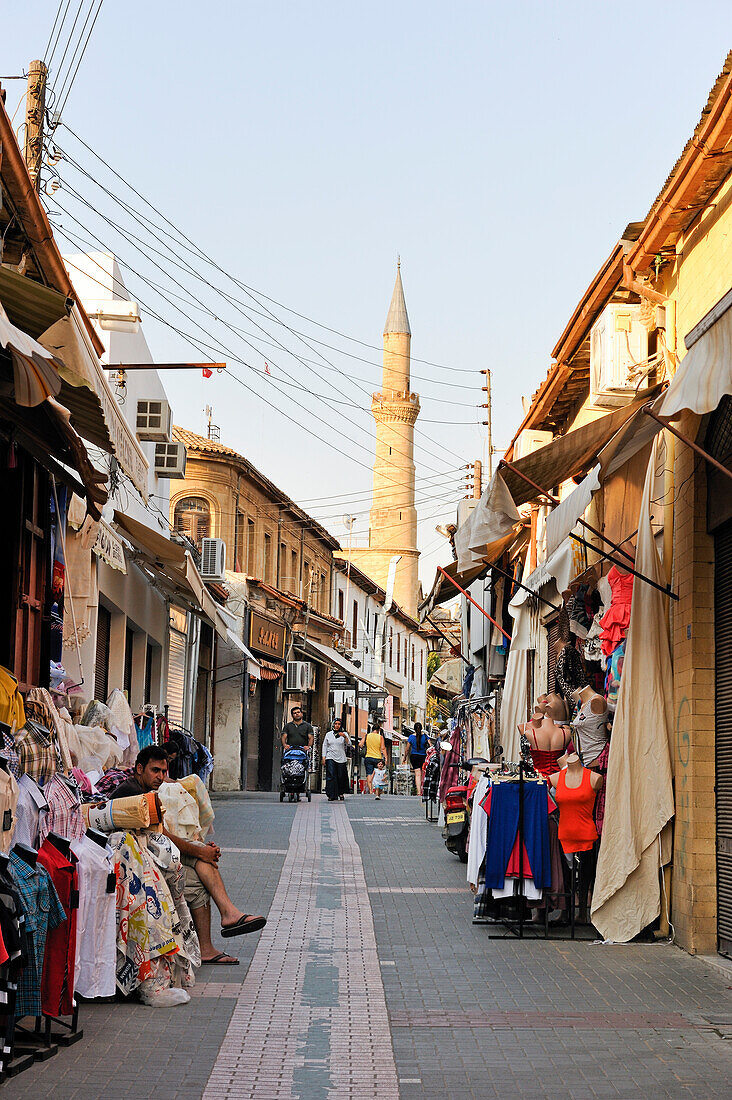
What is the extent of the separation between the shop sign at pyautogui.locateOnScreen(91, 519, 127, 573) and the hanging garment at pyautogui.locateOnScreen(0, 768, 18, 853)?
7.18 m

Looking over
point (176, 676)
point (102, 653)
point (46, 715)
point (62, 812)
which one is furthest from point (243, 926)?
point (176, 676)

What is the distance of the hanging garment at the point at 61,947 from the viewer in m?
5.78

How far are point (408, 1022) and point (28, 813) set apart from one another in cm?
230

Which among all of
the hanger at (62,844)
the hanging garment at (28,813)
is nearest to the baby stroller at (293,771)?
the hanging garment at (28,813)

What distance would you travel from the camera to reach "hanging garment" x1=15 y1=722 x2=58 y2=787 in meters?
7.23

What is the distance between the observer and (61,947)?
5836mm

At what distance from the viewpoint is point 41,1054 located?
18.2 feet

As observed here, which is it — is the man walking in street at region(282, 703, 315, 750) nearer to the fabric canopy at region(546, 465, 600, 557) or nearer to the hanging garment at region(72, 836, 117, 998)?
the fabric canopy at region(546, 465, 600, 557)

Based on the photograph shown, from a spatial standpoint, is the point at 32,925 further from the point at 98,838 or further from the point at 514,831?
the point at 514,831

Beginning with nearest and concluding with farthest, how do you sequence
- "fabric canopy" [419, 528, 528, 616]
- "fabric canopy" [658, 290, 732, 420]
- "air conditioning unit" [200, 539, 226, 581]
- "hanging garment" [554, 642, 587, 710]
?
"fabric canopy" [658, 290, 732, 420]
"fabric canopy" [419, 528, 528, 616]
"hanging garment" [554, 642, 587, 710]
"air conditioning unit" [200, 539, 226, 581]

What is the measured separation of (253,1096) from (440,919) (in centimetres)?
523

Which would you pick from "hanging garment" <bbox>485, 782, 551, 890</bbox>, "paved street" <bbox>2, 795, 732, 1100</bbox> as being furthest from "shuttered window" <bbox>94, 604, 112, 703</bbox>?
"hanging garment" <bbox>485, 782, 551, 890</bbox>

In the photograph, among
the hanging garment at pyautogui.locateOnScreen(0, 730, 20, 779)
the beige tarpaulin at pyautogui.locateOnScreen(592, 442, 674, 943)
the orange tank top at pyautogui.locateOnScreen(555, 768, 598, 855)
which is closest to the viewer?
the hanging garment at pyautogui.locateOnScreen(0, 730, 20, 779)

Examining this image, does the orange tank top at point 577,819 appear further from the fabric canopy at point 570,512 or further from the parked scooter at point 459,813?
the parked scooter at point 459,813
